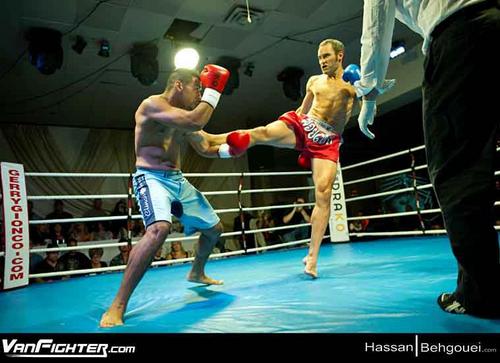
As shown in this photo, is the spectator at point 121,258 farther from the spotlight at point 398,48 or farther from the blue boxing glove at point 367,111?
the spotlight at point 398,48

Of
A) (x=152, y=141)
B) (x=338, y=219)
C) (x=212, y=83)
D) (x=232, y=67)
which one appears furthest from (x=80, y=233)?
(x=212, y=83)

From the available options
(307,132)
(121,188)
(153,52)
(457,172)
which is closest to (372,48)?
(457,172)

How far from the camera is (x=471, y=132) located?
988mm

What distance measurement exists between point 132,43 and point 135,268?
12.7ft

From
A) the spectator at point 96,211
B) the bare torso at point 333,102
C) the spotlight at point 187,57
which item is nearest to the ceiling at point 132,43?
the spotlight at point 187,57

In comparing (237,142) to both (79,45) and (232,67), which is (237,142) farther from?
(232,67)

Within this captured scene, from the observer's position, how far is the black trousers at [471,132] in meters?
0.96

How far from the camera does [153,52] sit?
4.59m

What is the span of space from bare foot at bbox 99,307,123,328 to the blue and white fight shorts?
15.0 inches

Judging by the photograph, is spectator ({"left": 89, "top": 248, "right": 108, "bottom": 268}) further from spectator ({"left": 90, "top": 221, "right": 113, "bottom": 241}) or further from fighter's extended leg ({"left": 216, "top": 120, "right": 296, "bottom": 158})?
fighter's extended leg ({"left": 216, "top": 120, "right": 296, "bottom": 158})

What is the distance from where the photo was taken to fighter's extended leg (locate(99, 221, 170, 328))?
4.61ft

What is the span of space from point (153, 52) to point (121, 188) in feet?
11.3

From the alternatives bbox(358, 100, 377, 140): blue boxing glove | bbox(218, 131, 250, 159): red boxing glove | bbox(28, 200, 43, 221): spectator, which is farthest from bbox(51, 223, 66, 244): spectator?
bbox(358, 100, 377, 140): blue boxing glove
